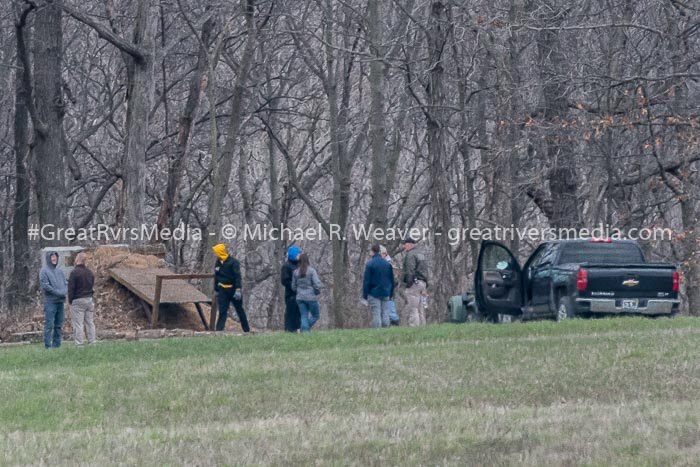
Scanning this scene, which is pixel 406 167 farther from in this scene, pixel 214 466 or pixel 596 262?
pixel 214 466

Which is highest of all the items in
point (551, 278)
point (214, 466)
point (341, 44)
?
point (341, 44)

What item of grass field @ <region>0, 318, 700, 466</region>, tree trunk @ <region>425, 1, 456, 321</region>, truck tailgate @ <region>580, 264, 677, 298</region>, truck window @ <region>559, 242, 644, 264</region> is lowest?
grass field @ <region>0, 318, 700, 466</region>

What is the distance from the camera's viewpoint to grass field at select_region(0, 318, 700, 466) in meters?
10.2

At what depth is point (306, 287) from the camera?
77.2 ft

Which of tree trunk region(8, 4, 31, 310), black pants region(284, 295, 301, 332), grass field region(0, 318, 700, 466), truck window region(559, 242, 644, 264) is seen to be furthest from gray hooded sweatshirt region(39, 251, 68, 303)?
tree trunk region(8, 4, 31, 310)

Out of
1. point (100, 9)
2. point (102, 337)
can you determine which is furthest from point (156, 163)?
point (102, 337)

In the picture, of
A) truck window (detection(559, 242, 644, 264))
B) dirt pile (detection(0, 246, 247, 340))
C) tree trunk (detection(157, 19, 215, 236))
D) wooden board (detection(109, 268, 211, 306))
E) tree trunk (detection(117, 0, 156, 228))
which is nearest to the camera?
truck window (detection(559, 242, 644, 264))

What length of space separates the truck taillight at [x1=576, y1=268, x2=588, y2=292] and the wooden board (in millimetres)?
9606

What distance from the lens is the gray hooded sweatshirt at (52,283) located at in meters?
21.1

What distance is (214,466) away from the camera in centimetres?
973

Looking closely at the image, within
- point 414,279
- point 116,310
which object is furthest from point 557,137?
point 116,310

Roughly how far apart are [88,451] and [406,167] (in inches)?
1660

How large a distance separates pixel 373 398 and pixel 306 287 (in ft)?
31.0

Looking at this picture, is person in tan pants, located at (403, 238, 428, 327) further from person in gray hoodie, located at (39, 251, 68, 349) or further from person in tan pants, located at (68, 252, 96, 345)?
person in gray hoodie, located at (39, 251, 68, 349)
